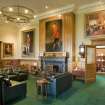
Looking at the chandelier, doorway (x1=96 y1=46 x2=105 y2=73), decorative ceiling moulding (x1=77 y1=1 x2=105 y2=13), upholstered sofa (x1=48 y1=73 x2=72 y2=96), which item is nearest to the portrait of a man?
the chandelier

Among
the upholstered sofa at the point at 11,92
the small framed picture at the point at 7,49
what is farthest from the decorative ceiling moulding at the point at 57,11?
the upholstered sofa at the point at 11,92

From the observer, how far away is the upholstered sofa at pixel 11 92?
15.5 feet

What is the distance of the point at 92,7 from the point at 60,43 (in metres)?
3.33

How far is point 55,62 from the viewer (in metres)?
10.6

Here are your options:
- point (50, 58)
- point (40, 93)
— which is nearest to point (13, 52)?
point (50, 58)

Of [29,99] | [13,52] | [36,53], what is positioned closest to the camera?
[29,99]

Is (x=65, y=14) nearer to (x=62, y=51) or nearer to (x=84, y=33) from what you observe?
(x=84, y=33)

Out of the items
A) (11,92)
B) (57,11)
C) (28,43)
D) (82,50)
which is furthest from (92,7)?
(11,92)

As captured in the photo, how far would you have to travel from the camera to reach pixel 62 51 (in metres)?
10.5

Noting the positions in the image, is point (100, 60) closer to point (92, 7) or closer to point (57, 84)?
point (92, 7)

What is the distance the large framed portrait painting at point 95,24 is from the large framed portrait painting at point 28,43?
A: 17.7 feet

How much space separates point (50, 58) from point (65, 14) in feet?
11.2

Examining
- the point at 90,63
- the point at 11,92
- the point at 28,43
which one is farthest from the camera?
the point at 28,43

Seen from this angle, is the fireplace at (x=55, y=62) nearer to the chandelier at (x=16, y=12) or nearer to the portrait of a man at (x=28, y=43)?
the portrait of a man at (x=28, y=43)
